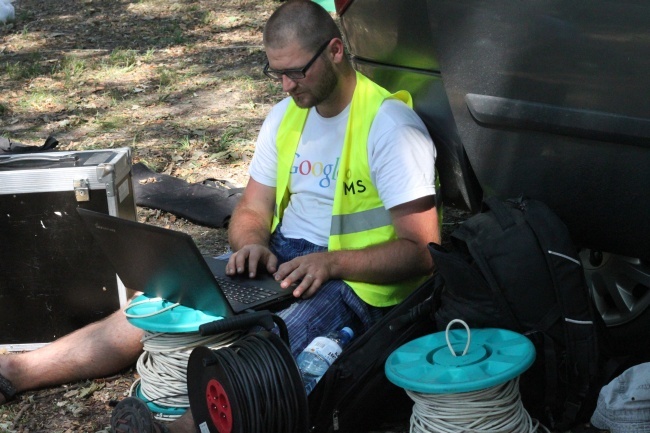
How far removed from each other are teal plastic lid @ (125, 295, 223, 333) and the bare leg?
0.37 m

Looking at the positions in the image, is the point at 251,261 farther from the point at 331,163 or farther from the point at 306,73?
the point at 306,73

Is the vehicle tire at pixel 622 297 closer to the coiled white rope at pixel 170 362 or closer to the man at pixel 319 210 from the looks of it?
the man at pixel 319 210

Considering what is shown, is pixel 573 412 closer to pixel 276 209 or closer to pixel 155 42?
pixel 276 209

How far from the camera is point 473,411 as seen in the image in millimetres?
2762

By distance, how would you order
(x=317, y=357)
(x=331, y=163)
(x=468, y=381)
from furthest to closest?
(x=331, y=163) → (x=317, y=357) → (x=468, y=381)

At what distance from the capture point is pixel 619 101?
9.07ft

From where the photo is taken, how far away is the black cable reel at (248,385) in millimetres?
2797

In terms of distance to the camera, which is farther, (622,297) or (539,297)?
(622,297)

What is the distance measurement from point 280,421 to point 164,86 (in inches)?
201

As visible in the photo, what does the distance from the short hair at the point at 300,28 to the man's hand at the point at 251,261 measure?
2.50ft

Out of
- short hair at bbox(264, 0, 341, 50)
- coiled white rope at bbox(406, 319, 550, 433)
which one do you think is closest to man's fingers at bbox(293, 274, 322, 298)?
coiled white rope at bbox(406, 319, 550, 433)

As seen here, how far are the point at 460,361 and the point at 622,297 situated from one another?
36.8 inches

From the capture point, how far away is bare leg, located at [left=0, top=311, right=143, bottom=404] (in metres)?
3.73

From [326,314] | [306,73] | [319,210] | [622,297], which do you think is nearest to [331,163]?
[319,210]
